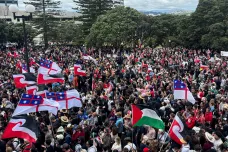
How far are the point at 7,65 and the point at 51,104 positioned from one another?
16.8 metres

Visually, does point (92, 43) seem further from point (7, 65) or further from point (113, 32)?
point (7, 65)

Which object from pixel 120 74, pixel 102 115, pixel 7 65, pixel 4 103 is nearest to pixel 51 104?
pixel 102 115

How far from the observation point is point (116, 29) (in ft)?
112

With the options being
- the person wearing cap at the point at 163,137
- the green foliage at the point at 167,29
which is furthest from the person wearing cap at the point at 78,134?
the green foliage at the point at 167,29

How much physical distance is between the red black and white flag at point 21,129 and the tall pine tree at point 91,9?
1436 inches

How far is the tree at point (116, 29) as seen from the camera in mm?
34281

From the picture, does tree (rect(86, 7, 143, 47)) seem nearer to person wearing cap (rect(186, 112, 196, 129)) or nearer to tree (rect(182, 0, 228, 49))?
tree (rect(182, 0, 228, 49))

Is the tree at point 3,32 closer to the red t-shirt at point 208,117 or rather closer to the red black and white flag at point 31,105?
the red black and white flag at point 31,105

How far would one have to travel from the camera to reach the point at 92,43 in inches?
1405

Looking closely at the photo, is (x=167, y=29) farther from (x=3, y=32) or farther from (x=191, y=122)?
(x=191, y=122)

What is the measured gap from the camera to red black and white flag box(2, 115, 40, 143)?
6.78 metres

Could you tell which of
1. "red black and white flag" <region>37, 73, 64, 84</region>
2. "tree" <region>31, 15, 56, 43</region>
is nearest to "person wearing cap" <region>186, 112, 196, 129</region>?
"red black and white flag" <region>37, 73, 64, 84</region>

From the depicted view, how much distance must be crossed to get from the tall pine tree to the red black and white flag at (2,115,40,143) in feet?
120

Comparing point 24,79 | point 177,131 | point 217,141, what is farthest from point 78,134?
point 24,79
